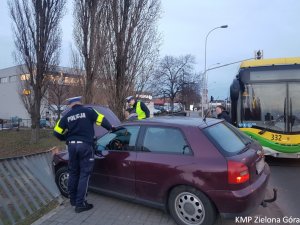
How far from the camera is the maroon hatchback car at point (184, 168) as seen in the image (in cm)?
451

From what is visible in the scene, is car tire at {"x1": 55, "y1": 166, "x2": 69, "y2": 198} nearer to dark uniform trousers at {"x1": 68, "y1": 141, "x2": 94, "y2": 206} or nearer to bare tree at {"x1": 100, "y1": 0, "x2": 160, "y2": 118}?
dark uniform trousers at {"x1": 68, "y1": 141, "x2": 94, "y2": 206}

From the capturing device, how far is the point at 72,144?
18.0 feet

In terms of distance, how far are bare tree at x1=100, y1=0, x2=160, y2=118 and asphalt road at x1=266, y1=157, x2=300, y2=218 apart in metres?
7.16

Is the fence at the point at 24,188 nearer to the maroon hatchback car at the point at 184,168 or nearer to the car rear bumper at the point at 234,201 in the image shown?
the maroon hatchback car at the point at 184,168

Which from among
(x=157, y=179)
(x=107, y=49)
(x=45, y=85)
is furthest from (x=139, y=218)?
(x=45, y=85)

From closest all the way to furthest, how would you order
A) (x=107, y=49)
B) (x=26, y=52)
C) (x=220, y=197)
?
(x=220, y=197) < (x=107, y=49) < (x=26, y=52)

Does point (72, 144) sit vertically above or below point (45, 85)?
below

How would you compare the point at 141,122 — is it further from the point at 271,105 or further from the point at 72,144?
the point at 271,105

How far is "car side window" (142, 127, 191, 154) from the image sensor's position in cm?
495

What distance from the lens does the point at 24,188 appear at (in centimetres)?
591

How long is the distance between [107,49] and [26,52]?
6269 millimetres

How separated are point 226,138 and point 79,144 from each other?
7.40 ft

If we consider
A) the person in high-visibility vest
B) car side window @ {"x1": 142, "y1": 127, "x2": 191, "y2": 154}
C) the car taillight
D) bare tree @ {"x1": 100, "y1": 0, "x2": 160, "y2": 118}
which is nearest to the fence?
car side window @ {"x1": 142, "y1": 127, "x2": 191, "y2": 154}

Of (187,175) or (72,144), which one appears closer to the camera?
(187,175)
